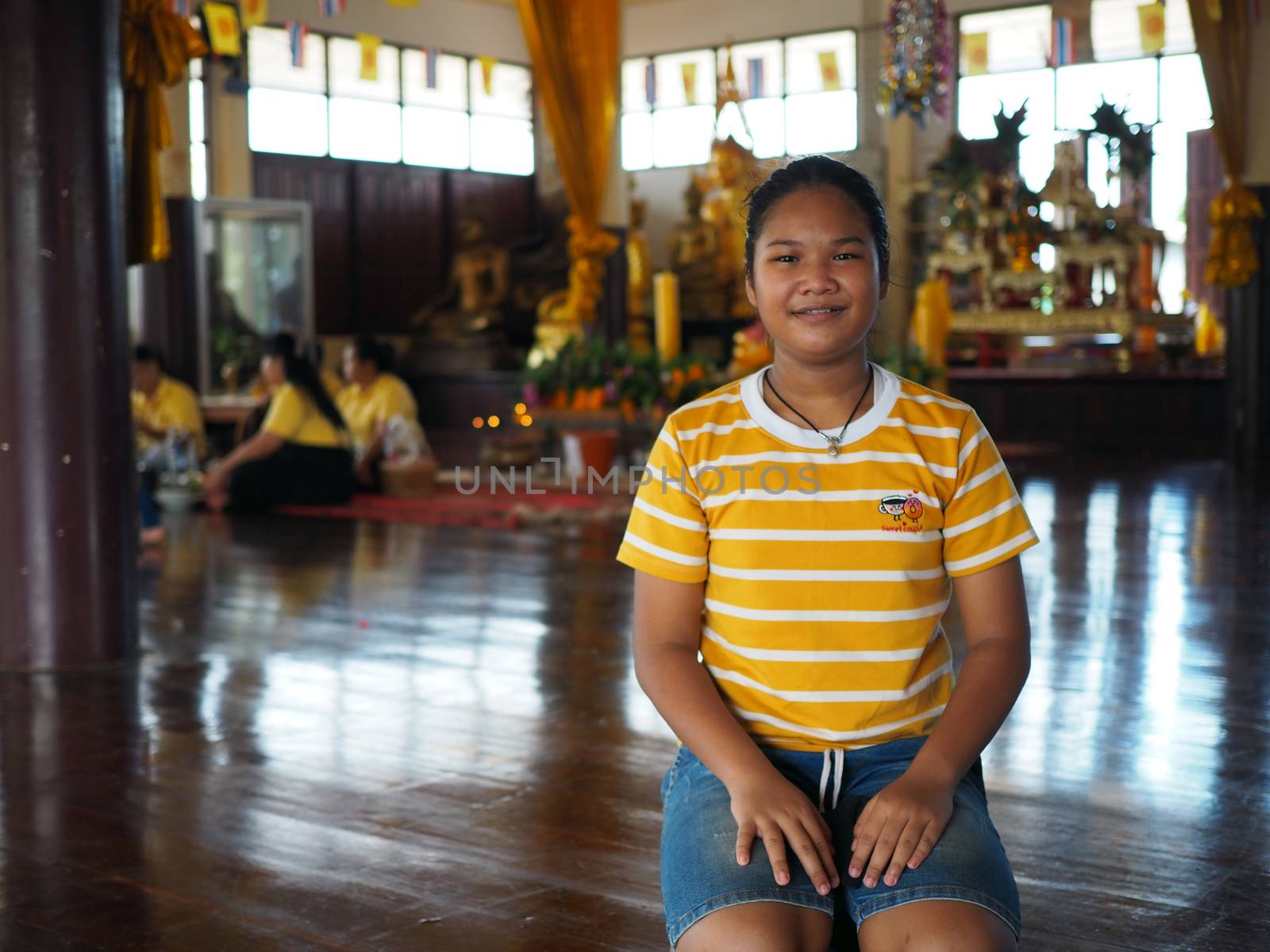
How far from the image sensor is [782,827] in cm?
128

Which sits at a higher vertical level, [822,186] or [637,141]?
[637,141]

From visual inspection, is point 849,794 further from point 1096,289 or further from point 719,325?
point 719,325

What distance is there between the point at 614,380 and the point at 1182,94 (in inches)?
326

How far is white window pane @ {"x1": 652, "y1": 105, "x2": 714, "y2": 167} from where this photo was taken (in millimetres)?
16359

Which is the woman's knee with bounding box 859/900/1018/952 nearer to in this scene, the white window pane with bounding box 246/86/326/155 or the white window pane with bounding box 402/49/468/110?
the white window pane with bounding box 246/86/326/155

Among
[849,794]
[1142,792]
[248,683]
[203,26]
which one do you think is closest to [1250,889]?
[1142,792]

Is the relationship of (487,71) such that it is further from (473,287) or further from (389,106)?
(473,287)

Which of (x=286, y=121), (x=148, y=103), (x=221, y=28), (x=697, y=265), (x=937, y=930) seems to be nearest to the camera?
(x=937, y=930)

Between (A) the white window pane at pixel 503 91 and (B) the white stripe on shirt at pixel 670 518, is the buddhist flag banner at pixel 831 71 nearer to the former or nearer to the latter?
(A) the white window pane at pixel 503 91

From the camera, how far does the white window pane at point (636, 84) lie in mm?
16625

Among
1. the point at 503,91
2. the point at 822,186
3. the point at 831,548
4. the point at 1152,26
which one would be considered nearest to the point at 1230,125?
the point at 1152,26

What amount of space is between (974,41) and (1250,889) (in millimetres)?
13629

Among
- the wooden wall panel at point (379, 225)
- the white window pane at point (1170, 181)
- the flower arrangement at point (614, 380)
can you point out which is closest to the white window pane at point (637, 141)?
the wooden wall panel at point (379, 225)

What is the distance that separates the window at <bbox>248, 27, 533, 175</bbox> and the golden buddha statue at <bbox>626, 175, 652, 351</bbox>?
8.46 feet
